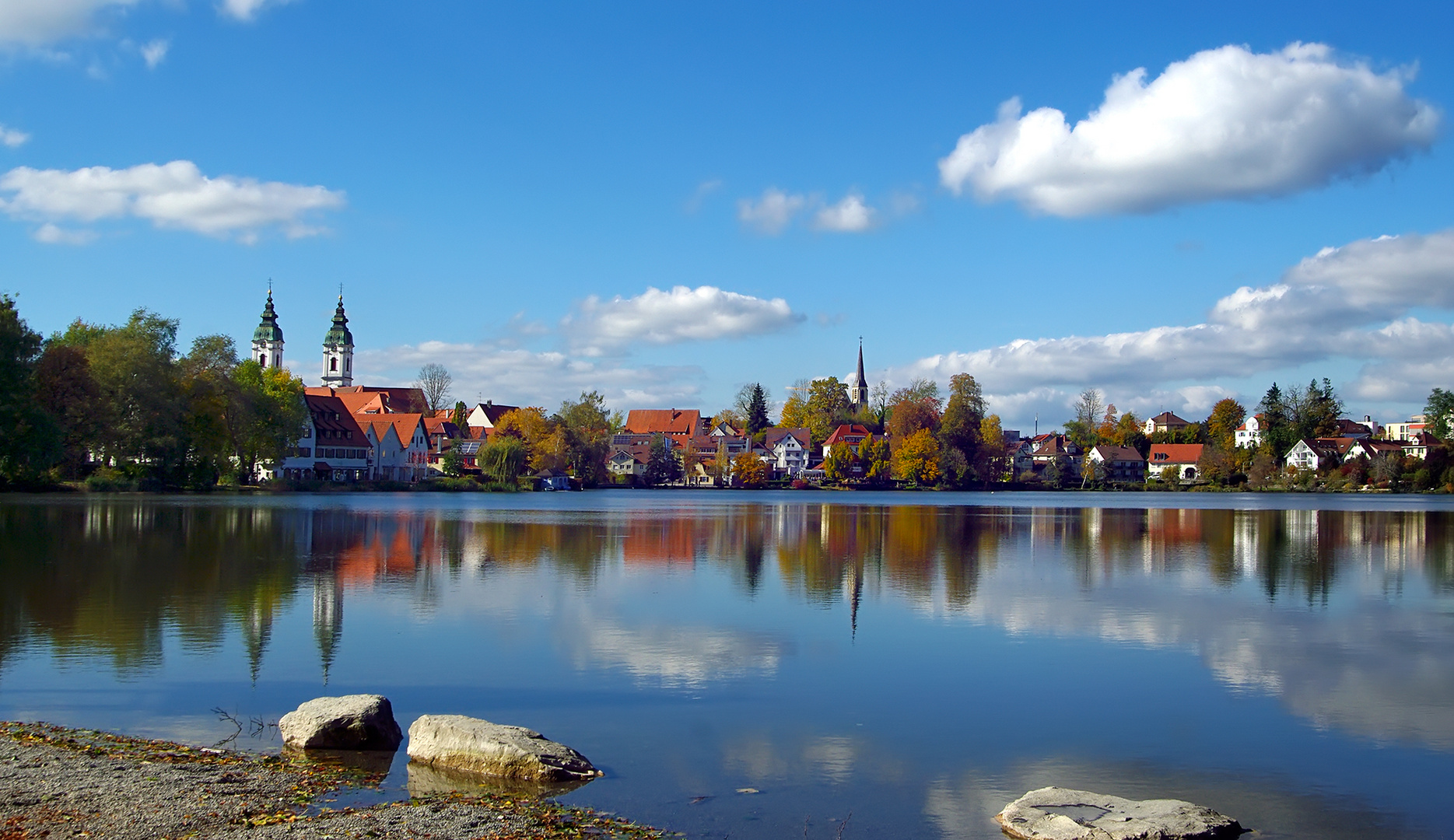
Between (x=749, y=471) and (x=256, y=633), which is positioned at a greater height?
(x=749, y=471)

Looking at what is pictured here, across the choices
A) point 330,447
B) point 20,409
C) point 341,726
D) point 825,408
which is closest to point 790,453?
point 825,408

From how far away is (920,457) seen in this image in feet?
384

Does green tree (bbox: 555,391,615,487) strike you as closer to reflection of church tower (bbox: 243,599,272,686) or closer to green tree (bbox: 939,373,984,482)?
green tree (bbox: 939,373,984,482)

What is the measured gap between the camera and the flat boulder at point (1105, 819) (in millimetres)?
7715

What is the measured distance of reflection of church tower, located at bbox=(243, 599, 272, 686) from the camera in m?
13.4

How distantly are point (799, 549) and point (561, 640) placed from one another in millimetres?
17619

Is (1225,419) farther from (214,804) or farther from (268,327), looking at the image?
(214,804)

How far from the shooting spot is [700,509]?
64062 mm

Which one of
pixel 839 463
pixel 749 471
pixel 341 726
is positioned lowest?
pixel 341 726

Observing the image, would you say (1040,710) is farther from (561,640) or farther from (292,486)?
(292,486)

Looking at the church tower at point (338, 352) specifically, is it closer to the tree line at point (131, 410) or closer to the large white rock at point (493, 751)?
the tree line at point (131, 410)

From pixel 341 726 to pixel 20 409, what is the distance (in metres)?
48.4

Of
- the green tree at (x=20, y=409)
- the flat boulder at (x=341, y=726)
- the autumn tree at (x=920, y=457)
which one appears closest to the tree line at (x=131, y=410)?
the green tree at (x=20, y=409)

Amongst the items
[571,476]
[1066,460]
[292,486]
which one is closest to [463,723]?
[292,486]
